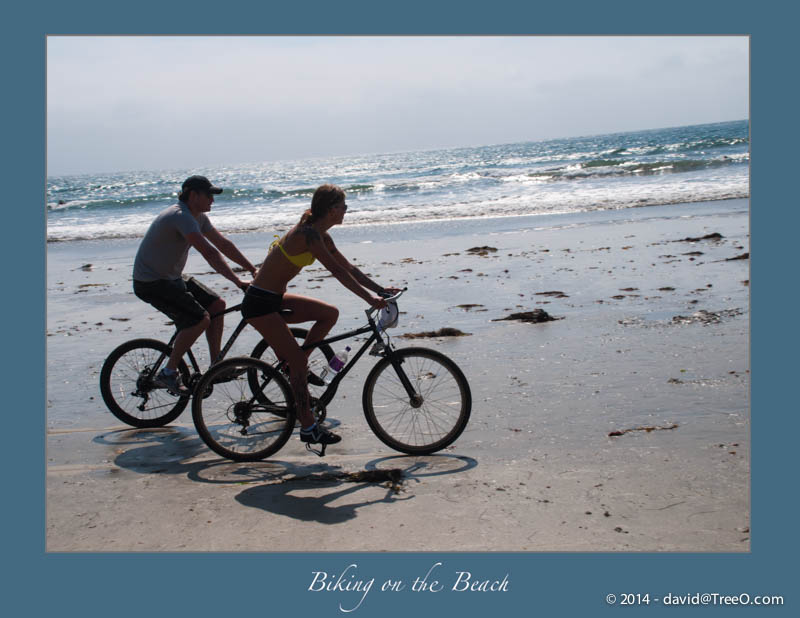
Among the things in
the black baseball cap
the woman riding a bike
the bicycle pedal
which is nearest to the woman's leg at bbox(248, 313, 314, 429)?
the woman riding a bike

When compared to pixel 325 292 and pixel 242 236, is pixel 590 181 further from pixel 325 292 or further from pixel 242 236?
pixel 325 292

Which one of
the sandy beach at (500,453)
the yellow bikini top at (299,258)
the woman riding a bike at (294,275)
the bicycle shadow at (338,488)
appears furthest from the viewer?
the yellow bikini top at (299,258)

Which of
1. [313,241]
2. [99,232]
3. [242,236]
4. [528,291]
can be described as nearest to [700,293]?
[528,291]

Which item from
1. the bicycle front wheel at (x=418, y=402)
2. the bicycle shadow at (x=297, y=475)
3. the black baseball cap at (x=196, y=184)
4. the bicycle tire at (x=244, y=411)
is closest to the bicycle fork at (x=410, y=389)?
the bicycle front wheel at (x=418, y=402)

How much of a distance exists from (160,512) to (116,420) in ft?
6.87

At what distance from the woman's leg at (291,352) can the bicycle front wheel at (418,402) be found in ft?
1.37

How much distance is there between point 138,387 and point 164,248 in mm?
1181

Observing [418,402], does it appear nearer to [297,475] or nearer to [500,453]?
[500,453]

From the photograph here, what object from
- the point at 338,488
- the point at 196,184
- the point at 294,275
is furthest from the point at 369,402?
the point at 196,184

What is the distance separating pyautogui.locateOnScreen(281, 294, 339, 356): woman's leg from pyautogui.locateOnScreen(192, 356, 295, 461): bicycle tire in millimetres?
471

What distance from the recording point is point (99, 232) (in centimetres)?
2659

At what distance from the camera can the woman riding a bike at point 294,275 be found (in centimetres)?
474

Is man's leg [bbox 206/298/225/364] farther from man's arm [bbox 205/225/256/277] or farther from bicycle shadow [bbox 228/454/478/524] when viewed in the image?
bicycle shadow [bbox 228/454/478/524]

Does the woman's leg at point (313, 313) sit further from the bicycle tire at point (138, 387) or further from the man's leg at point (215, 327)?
the bicycle tire at point (138, 387)
